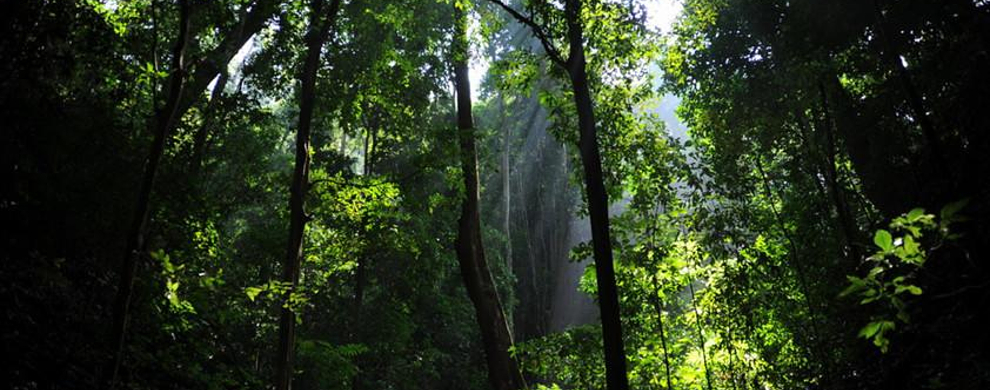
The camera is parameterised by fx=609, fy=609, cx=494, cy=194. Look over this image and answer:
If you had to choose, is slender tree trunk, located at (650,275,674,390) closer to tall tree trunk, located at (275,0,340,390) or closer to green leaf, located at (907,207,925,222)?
tall tree trunk, located at (275,0,340,390)

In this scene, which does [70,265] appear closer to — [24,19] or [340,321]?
[24,19]

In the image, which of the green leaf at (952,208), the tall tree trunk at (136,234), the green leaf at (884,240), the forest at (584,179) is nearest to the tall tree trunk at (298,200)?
the forest at (584,179)

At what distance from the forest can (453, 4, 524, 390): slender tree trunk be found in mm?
37

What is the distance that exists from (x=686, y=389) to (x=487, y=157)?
201 inches

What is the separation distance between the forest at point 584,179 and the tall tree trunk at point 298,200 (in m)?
0.03

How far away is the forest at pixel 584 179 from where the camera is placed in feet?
15.5

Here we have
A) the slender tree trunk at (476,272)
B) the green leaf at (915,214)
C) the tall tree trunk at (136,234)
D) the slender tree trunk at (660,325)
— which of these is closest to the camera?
the green leaf at (915,214)

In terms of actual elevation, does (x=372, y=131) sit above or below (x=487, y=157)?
above

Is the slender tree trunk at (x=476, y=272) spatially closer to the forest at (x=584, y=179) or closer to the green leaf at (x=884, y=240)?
the forest at (x=584, y=179)

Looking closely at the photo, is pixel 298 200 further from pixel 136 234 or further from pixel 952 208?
pixel 952 208

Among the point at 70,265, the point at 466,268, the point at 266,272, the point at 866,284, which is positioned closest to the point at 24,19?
the point at 70,265

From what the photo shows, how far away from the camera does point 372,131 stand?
47.8 feet

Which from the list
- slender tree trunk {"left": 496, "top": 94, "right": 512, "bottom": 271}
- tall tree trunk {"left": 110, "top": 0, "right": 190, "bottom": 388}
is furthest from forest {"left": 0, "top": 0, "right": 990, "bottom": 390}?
slender tree trunk {"left": 496, "top": 94, "right": 512, "bottom": 271}

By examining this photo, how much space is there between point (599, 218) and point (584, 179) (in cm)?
218
